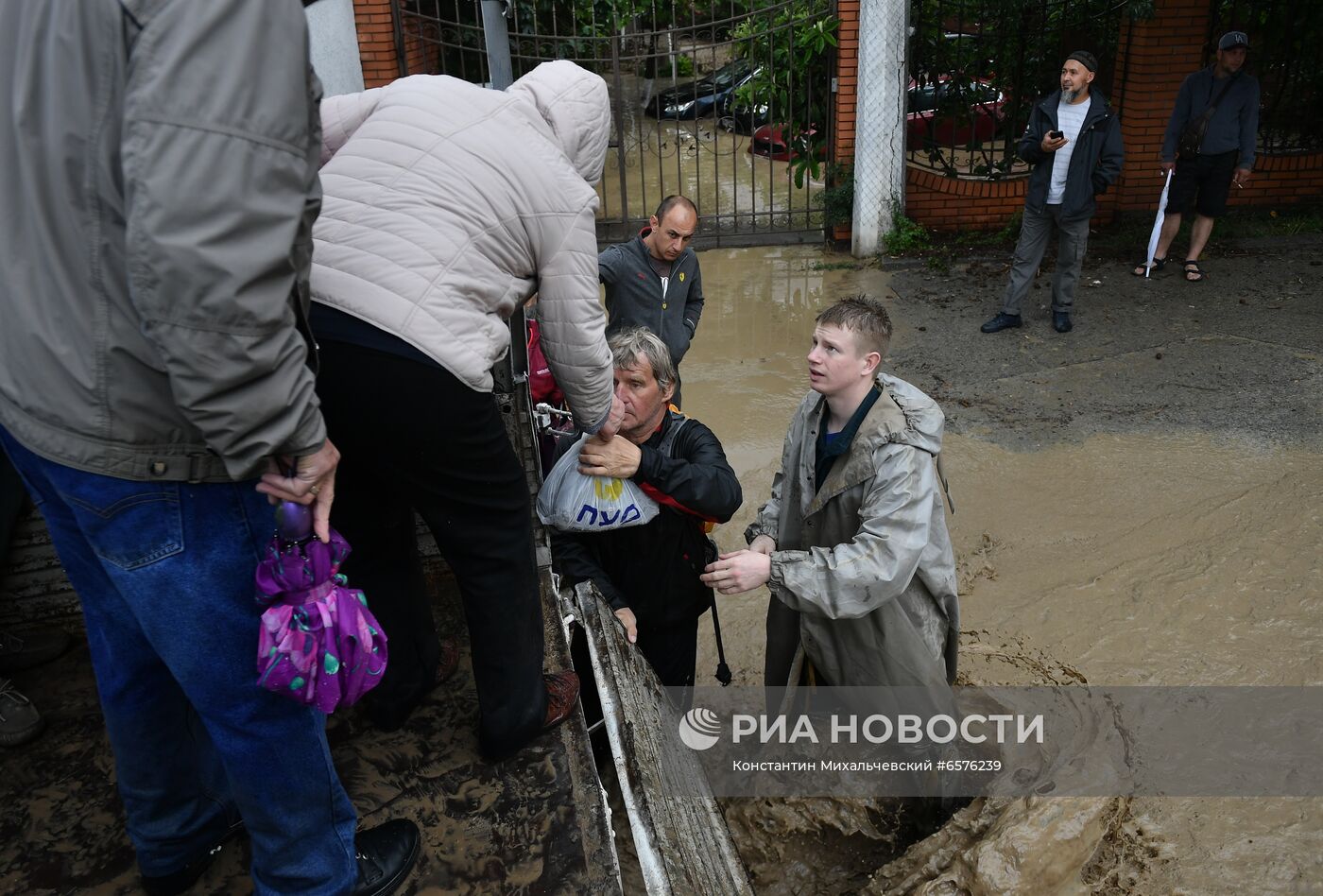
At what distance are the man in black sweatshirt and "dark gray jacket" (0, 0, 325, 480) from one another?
335 centimetres

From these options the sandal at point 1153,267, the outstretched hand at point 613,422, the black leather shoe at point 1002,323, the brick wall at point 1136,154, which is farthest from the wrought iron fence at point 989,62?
the outstretched hand at point 613,422

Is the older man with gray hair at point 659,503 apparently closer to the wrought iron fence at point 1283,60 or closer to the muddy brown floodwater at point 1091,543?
the muddy brown floodwater at point 1091,543

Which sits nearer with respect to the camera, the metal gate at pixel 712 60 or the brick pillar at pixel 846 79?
the brick pillar at pixel 846 79

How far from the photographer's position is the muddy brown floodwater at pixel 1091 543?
2861mm

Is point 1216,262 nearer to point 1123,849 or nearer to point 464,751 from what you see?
point 1123,849

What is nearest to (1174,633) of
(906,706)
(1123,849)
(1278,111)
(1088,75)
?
(1123,849)

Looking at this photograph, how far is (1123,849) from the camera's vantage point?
9.57ft

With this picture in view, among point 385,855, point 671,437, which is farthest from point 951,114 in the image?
point 385,855

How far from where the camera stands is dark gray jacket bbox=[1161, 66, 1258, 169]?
23.8 feet

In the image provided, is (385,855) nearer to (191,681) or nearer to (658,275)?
(191,681)

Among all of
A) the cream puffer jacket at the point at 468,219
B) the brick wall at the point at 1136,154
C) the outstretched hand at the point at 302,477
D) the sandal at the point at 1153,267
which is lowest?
the sandal at the point at 1153,267

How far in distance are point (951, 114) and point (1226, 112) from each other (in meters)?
2.32

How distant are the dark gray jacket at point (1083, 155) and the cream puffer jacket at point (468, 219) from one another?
5.23 meters

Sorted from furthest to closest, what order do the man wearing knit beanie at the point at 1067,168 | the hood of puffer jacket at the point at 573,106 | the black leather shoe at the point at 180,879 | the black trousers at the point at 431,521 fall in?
1. the man wearing knit beanie at the point at 1067,168
2. the hood of puffer jacket at the point at 573,106
3. the black leather shoe at the point at 180,879
4. the black trousers at the point at 431,521
